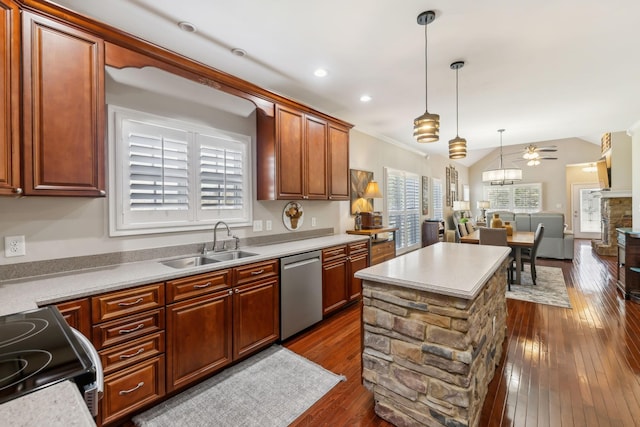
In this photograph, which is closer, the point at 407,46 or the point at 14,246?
the point at 14,246

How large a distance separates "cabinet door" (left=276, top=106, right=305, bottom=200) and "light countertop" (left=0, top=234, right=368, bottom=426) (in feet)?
2.25

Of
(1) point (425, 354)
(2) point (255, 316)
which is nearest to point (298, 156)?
(2) point (255, 316)

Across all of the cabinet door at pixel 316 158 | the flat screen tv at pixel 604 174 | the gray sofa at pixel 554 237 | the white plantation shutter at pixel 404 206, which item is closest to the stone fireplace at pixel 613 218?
the flat screen tv at pixel 604 174

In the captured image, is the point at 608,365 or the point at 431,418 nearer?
the point at 431,418

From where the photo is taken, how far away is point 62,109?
179cm

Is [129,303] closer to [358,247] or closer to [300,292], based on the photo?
[300,292]

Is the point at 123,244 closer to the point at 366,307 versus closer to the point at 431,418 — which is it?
the point at 366,307

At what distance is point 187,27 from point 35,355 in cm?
232

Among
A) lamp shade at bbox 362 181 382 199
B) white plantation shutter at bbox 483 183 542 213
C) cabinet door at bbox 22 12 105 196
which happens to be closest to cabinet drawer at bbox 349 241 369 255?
lamp shade at bbox 362 181 382 199

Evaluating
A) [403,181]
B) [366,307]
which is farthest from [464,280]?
[403,181]

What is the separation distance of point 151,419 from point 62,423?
1.60 m

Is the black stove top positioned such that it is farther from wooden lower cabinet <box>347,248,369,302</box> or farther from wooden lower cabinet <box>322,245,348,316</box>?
wooden lower cabinet <box>347,248,369,302</box>

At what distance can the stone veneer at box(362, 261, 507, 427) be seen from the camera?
156 centimetres

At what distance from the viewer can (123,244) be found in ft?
7.68
